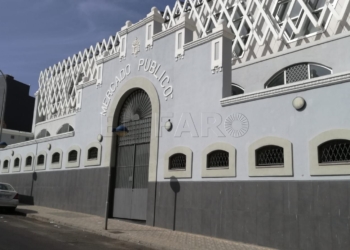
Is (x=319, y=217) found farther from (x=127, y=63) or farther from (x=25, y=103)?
(x=25, y=103)

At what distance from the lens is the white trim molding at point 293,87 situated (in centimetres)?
852

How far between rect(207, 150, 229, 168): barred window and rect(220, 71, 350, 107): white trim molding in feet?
5.32

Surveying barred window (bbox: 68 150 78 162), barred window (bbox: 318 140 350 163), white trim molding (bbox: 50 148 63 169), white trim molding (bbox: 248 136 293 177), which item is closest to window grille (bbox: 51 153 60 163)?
white trim molding (bbox: 50 148 63 169)

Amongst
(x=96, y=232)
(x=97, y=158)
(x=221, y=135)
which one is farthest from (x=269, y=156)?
(x=97, y=158)

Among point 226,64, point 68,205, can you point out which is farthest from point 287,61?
point 68,205

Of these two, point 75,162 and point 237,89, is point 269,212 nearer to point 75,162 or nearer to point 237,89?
point 237,89

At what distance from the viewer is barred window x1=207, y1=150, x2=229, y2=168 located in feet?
36.5

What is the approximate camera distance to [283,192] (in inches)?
361

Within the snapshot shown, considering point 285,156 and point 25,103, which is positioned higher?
point 25,103

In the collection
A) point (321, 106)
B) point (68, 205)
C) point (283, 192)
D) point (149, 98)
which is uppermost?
point (149, 98)

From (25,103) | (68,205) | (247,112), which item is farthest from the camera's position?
(25,103)

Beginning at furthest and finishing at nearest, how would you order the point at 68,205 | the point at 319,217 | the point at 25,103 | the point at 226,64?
the point at 25,103 < the point at 68,205 < the point at 226,64 < the point at 319,217

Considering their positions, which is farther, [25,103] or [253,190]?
[25,103]

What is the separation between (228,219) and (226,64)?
17.0 feet
